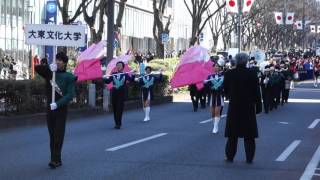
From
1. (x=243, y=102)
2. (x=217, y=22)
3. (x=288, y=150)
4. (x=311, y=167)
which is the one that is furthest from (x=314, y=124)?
(x=217, y=22)

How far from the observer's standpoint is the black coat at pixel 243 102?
34.8 ft

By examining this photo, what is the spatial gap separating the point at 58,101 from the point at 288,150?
492 cm

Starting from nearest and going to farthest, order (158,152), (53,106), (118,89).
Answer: (53,106), (158,152), (118,89)

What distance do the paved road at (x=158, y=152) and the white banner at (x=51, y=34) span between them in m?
2.02

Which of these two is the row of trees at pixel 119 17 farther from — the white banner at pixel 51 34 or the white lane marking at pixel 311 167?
the white lane marking at pixel 311 167

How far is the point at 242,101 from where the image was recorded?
35.0 ft

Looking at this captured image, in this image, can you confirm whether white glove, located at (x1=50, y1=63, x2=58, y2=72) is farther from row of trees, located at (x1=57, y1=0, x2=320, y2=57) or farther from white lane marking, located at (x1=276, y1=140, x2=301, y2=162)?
row of trees, located at (x1=57, y1=0, x2=320, y2=57)

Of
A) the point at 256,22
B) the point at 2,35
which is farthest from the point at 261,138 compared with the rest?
the point at 256,22

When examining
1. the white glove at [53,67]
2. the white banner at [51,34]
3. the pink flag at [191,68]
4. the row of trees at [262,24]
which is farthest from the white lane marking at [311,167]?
the row of trees at [262,24]

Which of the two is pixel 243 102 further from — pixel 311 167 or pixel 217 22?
pixel 217 22

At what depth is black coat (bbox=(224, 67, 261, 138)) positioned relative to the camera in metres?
10.6

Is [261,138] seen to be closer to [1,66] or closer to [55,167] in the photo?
[55,167]

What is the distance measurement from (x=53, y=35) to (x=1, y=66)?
1784 centimetres

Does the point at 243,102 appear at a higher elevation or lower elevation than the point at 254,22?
lower
